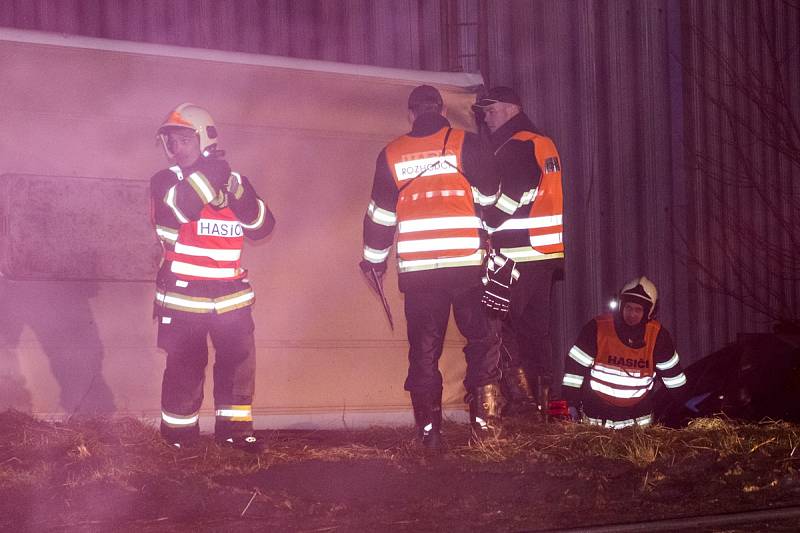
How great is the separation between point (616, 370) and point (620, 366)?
0.03 meters

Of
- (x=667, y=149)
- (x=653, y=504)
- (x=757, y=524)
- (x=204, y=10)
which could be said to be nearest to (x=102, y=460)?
(x=653, y=504)

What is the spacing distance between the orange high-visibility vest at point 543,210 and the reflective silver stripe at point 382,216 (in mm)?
755

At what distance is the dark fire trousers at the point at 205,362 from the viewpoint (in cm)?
543

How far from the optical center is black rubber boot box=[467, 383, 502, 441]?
5.50 m

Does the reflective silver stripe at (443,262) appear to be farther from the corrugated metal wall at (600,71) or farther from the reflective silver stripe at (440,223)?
the corrugated metal wall at (600,71)

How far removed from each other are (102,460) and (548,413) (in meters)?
2.53

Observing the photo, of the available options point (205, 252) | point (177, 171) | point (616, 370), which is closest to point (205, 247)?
point (205, 252)

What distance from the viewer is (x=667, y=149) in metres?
9.27

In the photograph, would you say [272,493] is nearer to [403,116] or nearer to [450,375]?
[450,375]

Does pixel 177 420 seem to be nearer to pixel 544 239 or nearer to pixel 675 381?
pixel 544 239

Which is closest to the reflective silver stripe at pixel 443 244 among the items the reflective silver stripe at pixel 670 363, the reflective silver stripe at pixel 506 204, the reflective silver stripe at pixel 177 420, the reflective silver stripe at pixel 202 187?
the reflective silver stripe at pixel 506 204

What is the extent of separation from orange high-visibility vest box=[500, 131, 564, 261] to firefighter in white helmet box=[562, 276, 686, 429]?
0.86m

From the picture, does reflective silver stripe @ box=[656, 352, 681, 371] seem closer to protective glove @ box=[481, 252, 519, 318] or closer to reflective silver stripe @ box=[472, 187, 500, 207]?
protective glove @ box=[481, 252, 519, 318]

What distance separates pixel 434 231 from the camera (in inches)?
207
